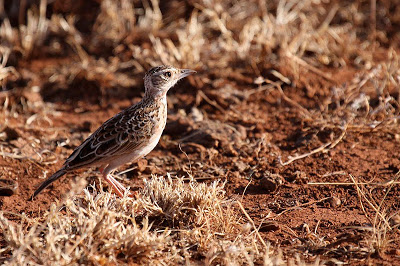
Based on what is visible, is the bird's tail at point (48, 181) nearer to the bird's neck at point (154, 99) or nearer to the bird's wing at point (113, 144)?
the bird's wing at point (113, 144)

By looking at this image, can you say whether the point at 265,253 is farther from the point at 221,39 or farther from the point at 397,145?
the point at 221,39

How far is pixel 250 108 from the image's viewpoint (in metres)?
7.62

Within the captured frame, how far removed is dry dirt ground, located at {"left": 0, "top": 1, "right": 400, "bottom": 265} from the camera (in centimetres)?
530

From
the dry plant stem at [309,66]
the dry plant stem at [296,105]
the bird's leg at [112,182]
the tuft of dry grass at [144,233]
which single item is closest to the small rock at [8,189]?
the tuft of dry grass at [144,233]

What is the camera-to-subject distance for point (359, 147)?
652 cm

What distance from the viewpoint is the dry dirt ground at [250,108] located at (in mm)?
5297

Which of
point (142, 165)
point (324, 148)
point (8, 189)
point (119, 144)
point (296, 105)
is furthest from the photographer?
point (296, 105)

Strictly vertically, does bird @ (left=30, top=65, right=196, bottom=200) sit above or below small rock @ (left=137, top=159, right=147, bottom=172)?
above

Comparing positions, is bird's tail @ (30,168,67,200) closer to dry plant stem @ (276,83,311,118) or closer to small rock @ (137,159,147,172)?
small rock @ (137,159,147,172)

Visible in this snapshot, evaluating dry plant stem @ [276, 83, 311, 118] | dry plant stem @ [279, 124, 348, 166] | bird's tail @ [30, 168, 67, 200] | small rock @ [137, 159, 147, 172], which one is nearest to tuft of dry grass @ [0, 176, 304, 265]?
bird's tail @ [30, 168, 67, 200]

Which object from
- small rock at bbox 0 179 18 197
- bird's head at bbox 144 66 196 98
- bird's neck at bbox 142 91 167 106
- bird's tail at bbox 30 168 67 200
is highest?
bird's head at bbox 144 66 196 98

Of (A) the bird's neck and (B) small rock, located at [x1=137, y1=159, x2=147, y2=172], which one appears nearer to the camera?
(A) the bird's neck

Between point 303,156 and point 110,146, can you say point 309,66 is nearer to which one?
point 303,156

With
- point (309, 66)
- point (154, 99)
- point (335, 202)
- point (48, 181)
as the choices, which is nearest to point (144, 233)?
point (48, 181)
